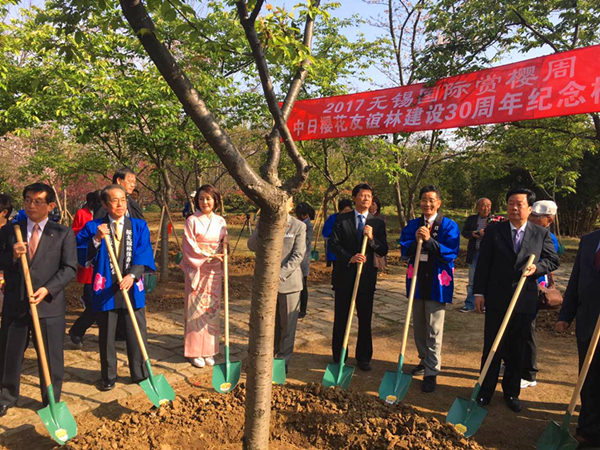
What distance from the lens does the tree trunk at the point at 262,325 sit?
2.43m

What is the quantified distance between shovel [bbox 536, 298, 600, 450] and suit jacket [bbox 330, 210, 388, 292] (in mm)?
1989

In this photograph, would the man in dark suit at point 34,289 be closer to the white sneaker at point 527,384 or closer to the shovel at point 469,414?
the shovel at point 469,414

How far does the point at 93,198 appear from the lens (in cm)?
546

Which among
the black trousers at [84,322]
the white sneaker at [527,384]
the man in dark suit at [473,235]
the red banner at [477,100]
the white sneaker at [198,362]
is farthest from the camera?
the man in dark suit at [473,235]

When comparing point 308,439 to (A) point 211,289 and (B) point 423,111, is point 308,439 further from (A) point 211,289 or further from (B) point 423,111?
(B) point 423,111

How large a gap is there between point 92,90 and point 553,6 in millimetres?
6524

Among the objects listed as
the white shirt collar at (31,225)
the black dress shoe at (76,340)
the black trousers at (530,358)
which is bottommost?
the black dress shoe at (76,340)

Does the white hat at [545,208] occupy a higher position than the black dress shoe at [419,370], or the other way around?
the white hat at [545,208]

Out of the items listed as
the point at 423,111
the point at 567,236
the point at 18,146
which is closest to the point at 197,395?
the point at 423,111

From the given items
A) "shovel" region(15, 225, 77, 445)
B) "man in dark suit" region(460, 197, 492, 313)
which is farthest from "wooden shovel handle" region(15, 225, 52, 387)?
"man in dark suit" region(460, 197, 492, 313)

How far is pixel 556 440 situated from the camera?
118 inches

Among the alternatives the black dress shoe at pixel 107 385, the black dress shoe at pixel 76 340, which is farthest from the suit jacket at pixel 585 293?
the black dress shoe at pixel 76 340

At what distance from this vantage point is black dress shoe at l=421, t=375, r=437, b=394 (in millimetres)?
4090

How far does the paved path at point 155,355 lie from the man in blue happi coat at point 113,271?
243mm
